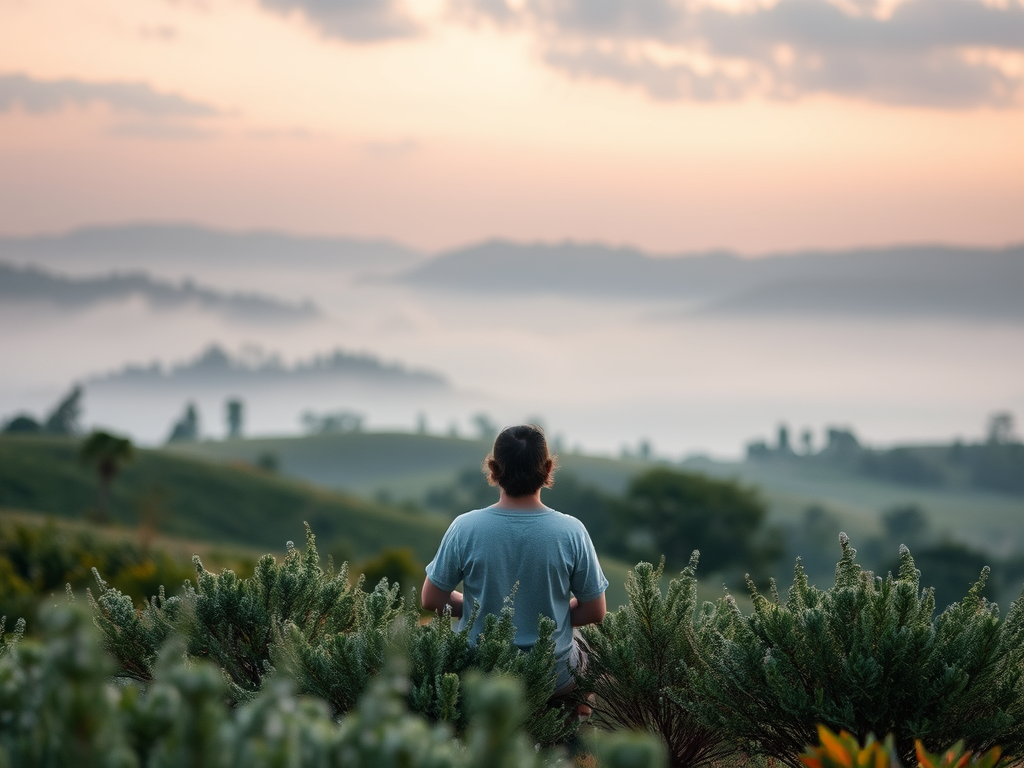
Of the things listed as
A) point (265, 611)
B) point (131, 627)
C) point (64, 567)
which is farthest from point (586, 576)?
point (64, 567)

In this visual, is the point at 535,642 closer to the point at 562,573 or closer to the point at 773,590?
the point at 562,573

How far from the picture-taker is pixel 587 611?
6.90 meters

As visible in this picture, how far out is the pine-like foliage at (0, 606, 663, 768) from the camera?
3.08 m

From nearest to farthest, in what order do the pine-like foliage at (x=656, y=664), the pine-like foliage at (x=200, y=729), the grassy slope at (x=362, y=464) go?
the pine-like foliage at (x=200, y=729), the pine-like foliage at (x=656, y=664), the grassy slope at (x=362, y=464)

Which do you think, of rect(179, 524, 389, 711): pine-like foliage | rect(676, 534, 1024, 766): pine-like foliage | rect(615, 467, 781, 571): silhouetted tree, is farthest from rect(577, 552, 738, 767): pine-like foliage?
rect(615, 467, 781, 571): silhouetted tree

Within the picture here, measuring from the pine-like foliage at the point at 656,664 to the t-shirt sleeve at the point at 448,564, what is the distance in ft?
3.37

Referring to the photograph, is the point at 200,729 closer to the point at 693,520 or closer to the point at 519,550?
the point at 519,550

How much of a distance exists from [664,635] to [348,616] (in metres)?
2.17

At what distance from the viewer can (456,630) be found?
677 cm

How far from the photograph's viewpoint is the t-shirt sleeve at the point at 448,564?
261 inches

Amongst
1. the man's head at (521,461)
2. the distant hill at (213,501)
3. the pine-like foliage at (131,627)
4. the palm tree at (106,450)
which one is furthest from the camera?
the distant hill at (213,501)

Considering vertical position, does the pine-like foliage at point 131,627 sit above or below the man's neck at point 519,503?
below

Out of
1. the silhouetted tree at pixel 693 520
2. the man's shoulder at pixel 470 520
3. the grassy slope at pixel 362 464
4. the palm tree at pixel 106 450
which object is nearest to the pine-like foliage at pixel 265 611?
the man's shoulder at pixel 470 520

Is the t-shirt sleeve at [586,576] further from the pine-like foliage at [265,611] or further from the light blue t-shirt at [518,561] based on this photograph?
the pine-like foliage at [265,611]
